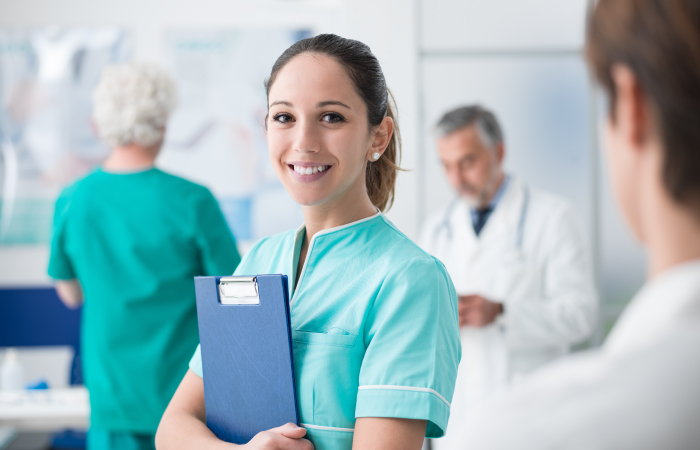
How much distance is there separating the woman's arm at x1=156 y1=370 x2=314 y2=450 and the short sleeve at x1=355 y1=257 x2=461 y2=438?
0.11m

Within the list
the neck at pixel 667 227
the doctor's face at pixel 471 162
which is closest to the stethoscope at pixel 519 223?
the doctor's face at pixel 471 162

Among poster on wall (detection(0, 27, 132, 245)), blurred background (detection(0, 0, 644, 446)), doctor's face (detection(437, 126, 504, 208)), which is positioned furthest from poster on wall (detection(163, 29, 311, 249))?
doctor's face (detection(437, 126, 504, 208))

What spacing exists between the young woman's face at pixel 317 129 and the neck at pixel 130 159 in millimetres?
876

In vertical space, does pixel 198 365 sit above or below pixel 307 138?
below

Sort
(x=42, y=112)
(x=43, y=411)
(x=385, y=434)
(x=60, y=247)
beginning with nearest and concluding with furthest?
(x=385, y=434) → (x=60, y=247) → (x=43, y=411) → (x=42, y=112)

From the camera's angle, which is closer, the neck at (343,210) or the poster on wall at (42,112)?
the neck at (343,210)

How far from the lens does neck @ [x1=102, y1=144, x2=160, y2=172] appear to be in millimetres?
1786

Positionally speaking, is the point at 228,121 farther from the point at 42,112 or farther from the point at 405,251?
the point at 405,251

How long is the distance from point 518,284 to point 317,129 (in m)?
1.44

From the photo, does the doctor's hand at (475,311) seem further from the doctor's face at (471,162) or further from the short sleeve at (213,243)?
the short sleeve at (213,243)

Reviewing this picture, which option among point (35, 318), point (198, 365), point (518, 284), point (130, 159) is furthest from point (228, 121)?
point (198, 365)

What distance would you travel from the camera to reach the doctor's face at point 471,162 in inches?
92.1

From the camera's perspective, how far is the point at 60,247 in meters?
1.83

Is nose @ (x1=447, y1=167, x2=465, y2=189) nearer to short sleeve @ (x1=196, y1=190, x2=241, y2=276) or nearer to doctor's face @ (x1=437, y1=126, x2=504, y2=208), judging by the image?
doctor's face @ (x1=437, y1=126, x2=504, y2=208)
